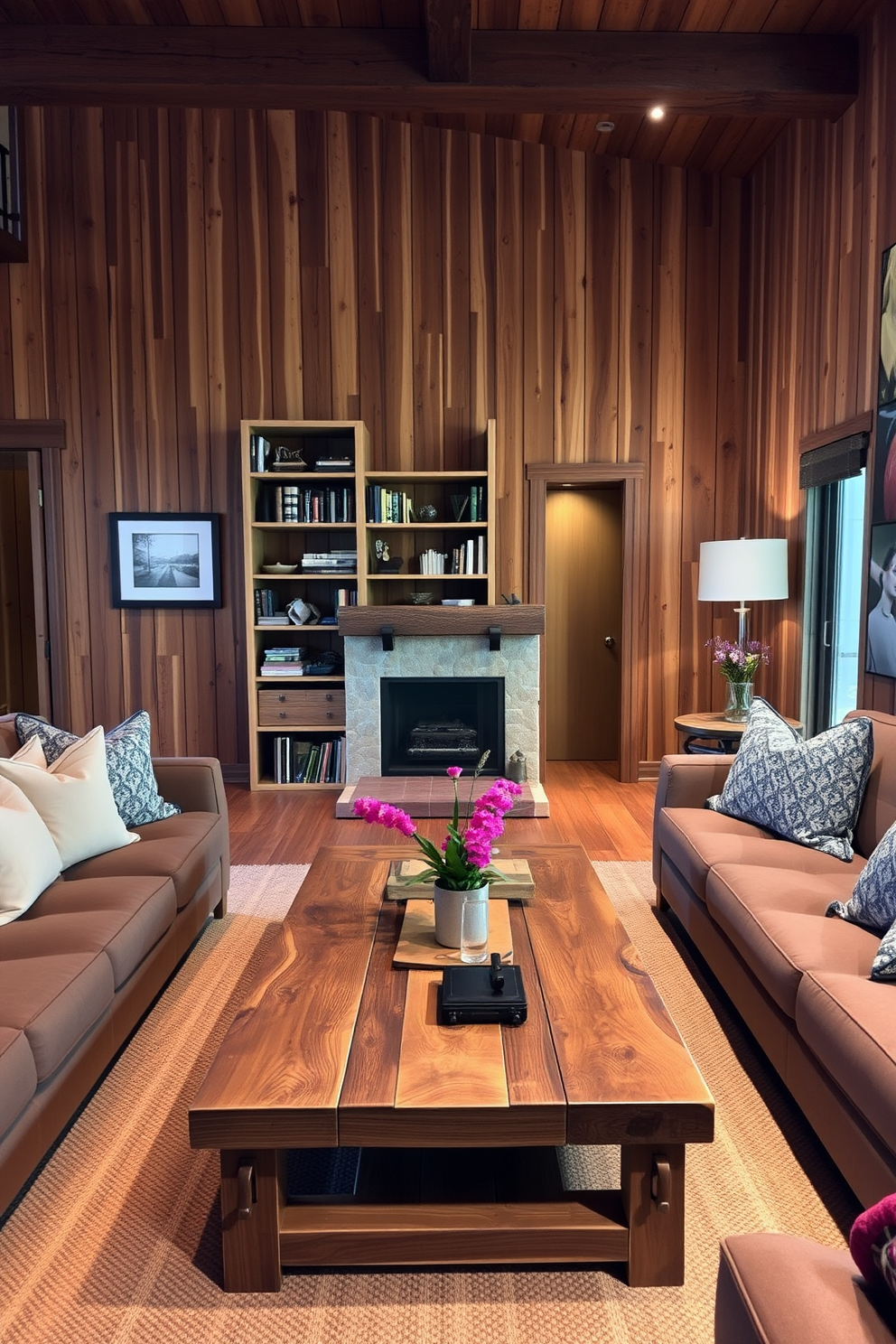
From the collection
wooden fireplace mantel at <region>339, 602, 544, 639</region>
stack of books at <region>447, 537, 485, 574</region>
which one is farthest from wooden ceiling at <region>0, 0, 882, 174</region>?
wooden fireplace mantel at <region>339, 602, 544, 639</region>

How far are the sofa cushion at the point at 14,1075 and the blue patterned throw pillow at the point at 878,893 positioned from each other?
1.93 m

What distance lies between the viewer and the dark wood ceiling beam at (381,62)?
4.46 meters

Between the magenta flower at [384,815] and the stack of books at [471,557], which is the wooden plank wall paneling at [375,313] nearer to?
the stack of books at [471,557]

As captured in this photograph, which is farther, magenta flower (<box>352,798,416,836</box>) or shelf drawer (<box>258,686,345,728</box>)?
shelf drawer (<box>258,686,345,728</box>)

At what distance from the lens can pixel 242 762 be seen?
6.27 m

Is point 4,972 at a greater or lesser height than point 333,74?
lesser

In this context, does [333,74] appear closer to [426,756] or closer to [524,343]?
[524,343]

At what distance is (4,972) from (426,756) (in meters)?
3.79

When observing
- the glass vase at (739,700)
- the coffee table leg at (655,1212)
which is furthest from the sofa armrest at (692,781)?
the coffee table leg at (655,1212)

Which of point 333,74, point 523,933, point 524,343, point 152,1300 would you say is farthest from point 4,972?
point 524,343

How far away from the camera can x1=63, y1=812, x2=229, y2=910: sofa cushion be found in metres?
2.95

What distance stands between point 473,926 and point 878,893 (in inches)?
38.9

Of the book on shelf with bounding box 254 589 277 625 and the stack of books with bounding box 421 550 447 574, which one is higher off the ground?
the stack of books with bounding box 421 550 447 574

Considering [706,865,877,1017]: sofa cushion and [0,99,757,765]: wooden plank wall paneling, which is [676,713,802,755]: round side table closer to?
[0,99,757,765]: wooden plank wall paneling
